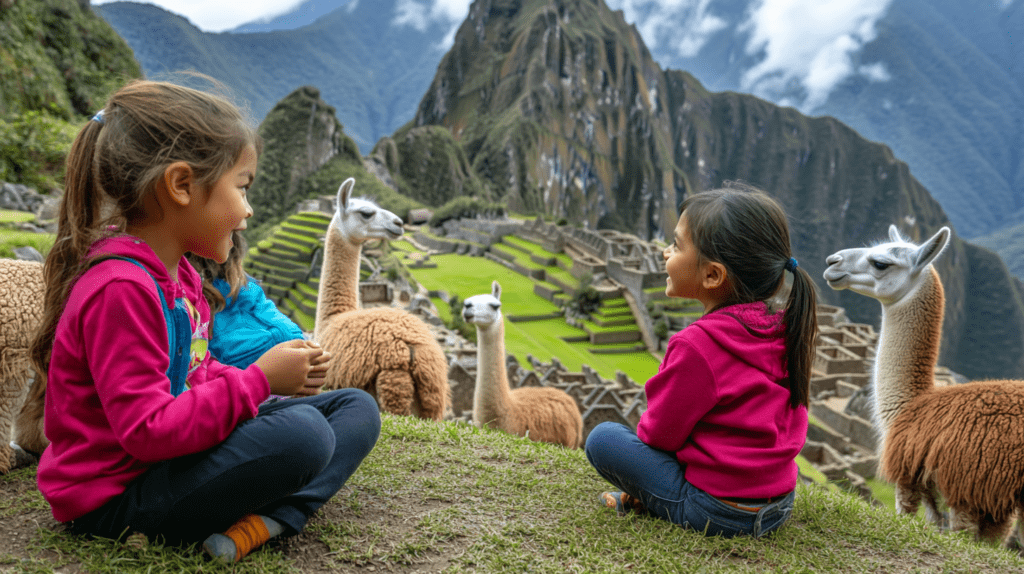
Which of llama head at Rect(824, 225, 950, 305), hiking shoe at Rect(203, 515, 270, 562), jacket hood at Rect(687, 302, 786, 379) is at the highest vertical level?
llama head at Rect(824, 225, 950, 305)

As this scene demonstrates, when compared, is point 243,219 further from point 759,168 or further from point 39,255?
point 759,168

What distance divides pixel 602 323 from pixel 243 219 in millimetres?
25105

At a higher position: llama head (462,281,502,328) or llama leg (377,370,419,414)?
llama head (462,281,502,328)

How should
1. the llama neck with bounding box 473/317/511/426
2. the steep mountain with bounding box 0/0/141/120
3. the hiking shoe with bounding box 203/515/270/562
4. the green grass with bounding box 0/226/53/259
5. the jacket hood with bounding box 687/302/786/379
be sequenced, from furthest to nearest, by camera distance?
the steep mountain with bounding box 0/0/141/120 < the llama neck with bounding box 473/317/511/426 < the green grass with bounding box 0/226/53/259 < the jacket hood with bounding box 687/302/786/379 < the hiking shoe with bounding box 203/515/270/562

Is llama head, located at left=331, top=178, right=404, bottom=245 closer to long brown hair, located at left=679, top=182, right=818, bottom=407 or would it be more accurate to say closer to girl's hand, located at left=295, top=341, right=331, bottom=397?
girl's hand, located at left=295, top=341, right=331, bottom=397

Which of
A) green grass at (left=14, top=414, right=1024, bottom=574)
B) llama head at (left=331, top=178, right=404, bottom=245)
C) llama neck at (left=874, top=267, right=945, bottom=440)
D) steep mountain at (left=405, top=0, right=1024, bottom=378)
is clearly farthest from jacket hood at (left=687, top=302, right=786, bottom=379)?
steep mountain at (left=405, top=0, right=1024, bottom=378)

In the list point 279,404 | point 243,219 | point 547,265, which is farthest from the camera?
point 547,265

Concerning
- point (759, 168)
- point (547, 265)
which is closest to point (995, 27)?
point (759, 168)

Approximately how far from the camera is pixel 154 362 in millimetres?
1373

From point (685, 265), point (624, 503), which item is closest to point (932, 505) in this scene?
point (624, 503)

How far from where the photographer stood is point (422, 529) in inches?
76.7

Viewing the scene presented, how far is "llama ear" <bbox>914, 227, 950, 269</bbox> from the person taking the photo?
10.5ft

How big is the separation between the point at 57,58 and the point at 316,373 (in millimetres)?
24452

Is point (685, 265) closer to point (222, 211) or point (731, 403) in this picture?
point (731, 403)
